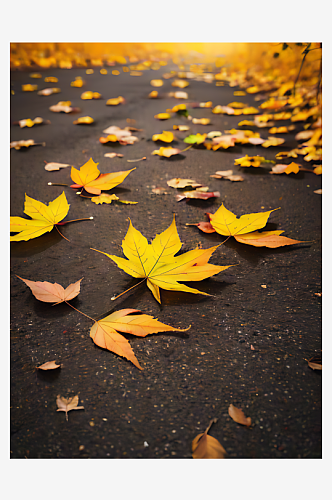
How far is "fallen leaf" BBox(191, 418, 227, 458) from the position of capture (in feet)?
1.87

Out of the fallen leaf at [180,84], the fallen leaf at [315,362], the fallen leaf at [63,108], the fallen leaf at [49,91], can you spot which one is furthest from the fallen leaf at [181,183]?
the fallen leaf at [180,84]

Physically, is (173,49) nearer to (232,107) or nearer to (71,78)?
(71,78)

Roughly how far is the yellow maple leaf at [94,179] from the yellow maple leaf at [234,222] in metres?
0.49

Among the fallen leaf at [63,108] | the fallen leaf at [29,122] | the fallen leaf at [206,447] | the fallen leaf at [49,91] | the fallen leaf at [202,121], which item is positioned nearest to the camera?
the fallen leaf at [206,447]

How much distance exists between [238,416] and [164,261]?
42 centimetres

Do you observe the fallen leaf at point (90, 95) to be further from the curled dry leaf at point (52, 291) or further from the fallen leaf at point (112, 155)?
the curled dry leaf at point (52, 291)

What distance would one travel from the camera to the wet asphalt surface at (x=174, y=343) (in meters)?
0.60

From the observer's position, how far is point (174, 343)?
77 centimetres

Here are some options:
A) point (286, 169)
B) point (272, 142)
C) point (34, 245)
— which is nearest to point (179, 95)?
point (272, 142)

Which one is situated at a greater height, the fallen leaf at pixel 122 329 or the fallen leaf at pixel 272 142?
the fallen leaf at pixel 272 142

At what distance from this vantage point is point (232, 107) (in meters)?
2.67

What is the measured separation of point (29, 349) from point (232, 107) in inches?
105

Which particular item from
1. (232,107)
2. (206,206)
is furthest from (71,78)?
(206,206)

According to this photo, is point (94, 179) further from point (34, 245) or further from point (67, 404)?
point (67, 404)
